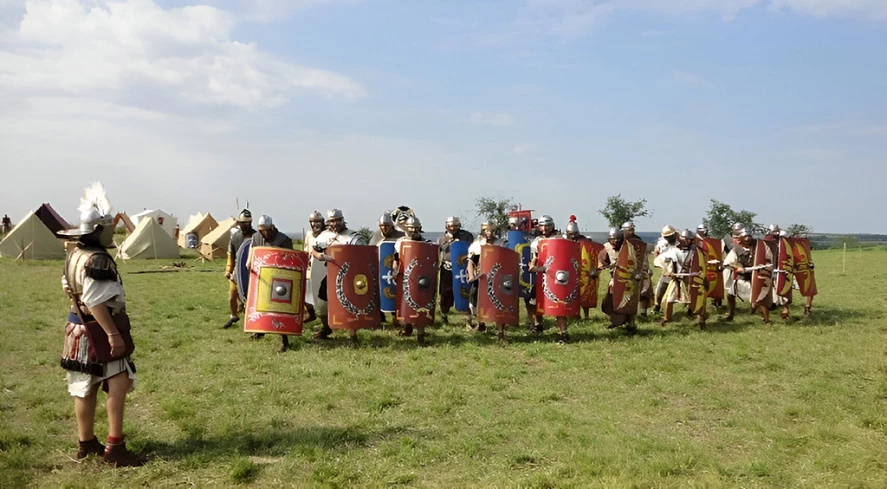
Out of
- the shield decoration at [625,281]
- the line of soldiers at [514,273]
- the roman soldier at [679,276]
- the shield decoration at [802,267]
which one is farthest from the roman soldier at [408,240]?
the shield decoration at [802,267]

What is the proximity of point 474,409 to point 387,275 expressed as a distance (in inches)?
136

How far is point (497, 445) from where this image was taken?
18.0 ft

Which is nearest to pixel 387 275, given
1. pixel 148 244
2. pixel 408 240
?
pixel 408 240

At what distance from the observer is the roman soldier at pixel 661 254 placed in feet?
37.4

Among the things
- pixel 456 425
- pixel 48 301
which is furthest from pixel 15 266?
pixel 456 425

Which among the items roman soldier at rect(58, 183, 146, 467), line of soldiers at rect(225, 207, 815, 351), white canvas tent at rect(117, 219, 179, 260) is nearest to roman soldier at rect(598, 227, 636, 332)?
line of soldiers at rect(225, 207, 815, 351)

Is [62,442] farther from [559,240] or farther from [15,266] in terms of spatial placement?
[15,266]

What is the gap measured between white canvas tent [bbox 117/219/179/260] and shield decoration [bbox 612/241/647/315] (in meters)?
21.8

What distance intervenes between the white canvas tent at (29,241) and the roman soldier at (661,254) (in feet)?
71.1

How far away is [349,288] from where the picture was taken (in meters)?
8.84

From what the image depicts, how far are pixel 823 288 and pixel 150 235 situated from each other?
23.1m

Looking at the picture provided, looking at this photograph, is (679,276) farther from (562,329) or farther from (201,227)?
(201,227)

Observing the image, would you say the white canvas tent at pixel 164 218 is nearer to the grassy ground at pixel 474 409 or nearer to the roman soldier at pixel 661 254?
the grassy ground at pixel 474 409

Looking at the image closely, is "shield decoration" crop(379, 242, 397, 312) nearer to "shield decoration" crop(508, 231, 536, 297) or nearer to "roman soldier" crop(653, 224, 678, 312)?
"shield decoration" crop(508, 231, 536, 297)
